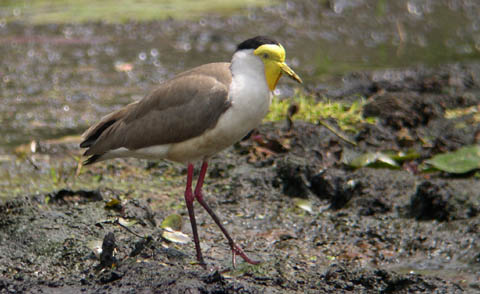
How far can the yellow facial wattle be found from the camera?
3.95 metres

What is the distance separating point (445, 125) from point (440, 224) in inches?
70.0

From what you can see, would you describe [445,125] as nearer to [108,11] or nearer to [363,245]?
[363,245]

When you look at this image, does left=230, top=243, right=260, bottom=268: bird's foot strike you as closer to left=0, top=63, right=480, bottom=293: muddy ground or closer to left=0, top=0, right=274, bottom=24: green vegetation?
left=0, top=63, right=480, bottom=293: muddy ground

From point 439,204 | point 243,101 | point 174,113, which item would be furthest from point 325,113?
point 243,101

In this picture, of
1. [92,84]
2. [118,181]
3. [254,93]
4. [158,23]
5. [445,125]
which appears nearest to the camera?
[254,93]

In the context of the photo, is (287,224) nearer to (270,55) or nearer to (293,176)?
(293,176)

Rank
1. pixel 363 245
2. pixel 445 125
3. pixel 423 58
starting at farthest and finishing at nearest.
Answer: pixel 423 58, pixel 445 125, pixel 363 245

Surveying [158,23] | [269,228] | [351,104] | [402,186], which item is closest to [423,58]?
[351,104]

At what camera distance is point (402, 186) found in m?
5.16

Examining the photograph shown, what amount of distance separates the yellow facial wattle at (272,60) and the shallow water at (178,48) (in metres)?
3.13

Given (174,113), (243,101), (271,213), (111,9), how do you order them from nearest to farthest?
1. (243,101)
2. (174,113)
3. (271,213)
4. (111,9)

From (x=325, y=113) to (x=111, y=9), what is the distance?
6363mm

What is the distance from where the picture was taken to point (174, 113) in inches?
166

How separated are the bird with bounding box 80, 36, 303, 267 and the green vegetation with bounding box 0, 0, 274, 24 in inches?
281
